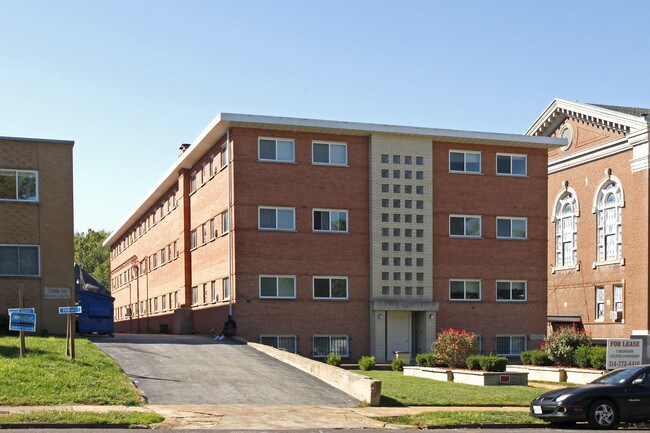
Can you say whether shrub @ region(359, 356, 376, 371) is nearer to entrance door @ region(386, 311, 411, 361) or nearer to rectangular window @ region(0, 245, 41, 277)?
entrance door @ region(386, 311, 411, 361)

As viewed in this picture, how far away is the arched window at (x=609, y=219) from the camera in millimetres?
53625

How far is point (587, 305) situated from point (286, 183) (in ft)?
80.0

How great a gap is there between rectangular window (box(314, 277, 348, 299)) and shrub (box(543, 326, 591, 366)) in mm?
11570

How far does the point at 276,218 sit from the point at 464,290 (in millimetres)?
10428

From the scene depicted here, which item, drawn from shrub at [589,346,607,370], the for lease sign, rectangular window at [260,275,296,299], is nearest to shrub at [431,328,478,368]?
shrub at [589,346,607,370]

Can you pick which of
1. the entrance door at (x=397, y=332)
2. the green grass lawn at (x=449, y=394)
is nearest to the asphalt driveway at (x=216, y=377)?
the green grass lawn at (x=449, y=394)

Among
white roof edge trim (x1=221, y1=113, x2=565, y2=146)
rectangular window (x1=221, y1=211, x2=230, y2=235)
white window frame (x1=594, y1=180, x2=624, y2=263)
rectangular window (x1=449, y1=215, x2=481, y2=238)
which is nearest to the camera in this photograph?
white roof edge trim (x1=221, y1=113, x2=565, y2=146)

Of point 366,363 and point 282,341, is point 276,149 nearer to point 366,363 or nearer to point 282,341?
point 282,341

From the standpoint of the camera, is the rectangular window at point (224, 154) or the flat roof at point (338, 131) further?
the rectangular window at point (224, 154)

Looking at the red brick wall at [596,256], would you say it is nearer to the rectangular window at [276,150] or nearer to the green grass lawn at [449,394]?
the rectangular window at [276,150]

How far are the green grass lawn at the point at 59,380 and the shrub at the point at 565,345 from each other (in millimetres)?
16574

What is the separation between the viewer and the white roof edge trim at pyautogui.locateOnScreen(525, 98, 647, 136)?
5153 cm

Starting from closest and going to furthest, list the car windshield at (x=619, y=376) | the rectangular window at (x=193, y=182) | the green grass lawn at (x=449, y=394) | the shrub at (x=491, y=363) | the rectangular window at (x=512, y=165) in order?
the car windshield at (x=619, y=376)
the green grass lawn at (x=449, y=394)
the shrub at (x=491, y=363)
the rectangular window at (x=512, y=165)
the rectangular window at (x=193, y=182)

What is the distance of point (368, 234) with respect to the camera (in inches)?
1687
